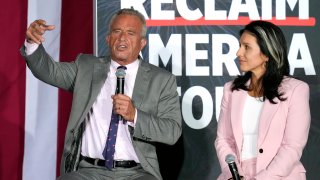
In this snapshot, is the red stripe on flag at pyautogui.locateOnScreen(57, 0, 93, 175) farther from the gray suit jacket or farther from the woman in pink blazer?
the woman in pink blazer

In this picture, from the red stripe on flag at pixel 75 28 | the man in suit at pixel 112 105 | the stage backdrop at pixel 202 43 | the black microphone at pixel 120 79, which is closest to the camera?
the black microphone at pixel 120 79

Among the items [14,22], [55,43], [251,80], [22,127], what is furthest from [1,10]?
[251,80]

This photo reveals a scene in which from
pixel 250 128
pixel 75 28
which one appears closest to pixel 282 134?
pixel 250 128

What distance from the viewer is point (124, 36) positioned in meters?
3.67

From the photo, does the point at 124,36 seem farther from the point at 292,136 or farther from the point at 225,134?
the point at 292,136

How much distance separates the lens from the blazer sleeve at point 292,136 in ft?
11.5

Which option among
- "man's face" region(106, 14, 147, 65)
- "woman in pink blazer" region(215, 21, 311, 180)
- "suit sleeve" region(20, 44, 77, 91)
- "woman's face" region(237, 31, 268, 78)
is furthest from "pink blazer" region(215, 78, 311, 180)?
"suit sleeve" region(20, 44, 77, 91)

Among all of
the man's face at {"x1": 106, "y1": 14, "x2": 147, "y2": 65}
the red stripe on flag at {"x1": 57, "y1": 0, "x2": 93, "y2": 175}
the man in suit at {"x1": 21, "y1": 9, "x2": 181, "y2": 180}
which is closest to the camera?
the man in suit at {"x1": 21, "y1": 9, "x2": 181, "y2": 180}

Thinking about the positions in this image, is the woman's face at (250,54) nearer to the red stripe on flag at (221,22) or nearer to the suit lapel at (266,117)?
the suit lapel at (266,117)

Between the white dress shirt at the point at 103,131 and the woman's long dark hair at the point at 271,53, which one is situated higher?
the woman's long dark hair at the point at 271,53

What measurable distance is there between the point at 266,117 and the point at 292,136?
163 mm

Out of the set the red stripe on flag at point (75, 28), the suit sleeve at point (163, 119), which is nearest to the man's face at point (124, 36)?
the suit sleeve at point (163, 119)

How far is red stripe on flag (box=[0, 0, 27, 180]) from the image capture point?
4.50m

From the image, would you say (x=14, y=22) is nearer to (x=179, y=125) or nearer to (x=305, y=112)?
(x=179, y=125)
